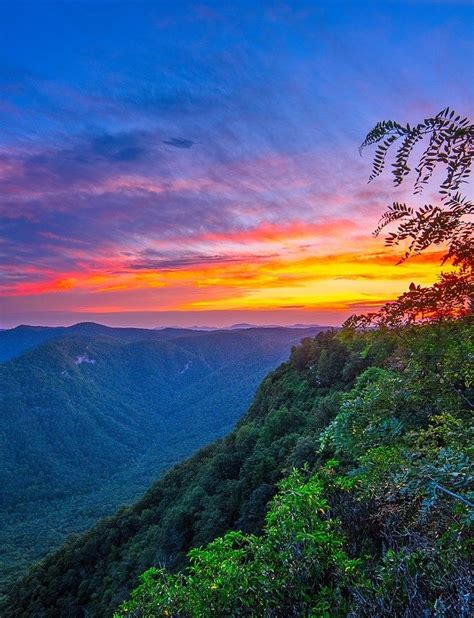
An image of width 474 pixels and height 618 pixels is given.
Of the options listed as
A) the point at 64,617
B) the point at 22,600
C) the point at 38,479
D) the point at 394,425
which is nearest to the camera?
the point at 394,425

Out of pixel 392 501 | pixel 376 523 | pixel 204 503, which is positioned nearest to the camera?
pixel 392 501

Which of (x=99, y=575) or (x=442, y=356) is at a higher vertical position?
(x=442, y=356)

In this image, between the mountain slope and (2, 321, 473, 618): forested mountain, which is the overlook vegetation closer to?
(2, 321, 473, 618): forested mountain

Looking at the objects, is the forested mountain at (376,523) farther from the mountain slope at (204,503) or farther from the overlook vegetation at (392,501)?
the mountain slope at (204,503)

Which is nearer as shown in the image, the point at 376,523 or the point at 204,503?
the point at 376,523

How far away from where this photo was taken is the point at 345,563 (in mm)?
5090

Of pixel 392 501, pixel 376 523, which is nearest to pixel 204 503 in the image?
pixel 376 523

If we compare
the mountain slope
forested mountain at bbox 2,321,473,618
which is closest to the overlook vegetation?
forested mountain at bbox 2,321,473,618

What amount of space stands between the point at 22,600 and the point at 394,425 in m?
55.5

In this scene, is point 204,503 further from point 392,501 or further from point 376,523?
point 392,501

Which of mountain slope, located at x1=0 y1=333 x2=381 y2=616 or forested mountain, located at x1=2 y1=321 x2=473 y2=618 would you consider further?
mountain slope, located at x1=0 y1=333 x2=381 y2=616

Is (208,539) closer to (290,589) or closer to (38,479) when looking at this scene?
(290,589)

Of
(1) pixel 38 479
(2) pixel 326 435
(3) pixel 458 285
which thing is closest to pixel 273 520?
(2) pixel 326 435

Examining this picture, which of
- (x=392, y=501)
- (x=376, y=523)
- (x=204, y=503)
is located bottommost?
(x=204, y=503)
